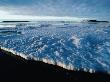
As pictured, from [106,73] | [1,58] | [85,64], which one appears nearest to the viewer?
[106,73]

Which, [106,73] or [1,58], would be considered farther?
[1,58]

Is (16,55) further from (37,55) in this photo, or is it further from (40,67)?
(40,67)

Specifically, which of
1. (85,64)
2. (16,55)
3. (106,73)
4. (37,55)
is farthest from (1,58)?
(106,73)

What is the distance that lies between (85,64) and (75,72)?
1159mm

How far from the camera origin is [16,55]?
12.2m

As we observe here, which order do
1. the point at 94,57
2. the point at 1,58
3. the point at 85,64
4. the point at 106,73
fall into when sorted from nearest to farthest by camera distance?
the point at 106,73 → the point at 85,64 → the point at 94,57 → the point at 1,58

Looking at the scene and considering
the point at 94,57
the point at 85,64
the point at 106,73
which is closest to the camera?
the point at 106,73

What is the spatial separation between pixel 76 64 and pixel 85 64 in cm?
44

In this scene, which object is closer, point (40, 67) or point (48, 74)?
point (48, 74)

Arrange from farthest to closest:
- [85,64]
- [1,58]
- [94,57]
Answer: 1. [1,58]
2. [94,57]
3. [85,64]

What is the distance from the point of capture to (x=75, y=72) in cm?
852

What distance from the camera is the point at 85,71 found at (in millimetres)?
8547

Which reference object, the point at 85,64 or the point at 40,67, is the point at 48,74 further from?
the point at 85,64

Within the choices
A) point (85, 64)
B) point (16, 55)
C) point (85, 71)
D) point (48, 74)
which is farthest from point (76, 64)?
point (16, 55)
